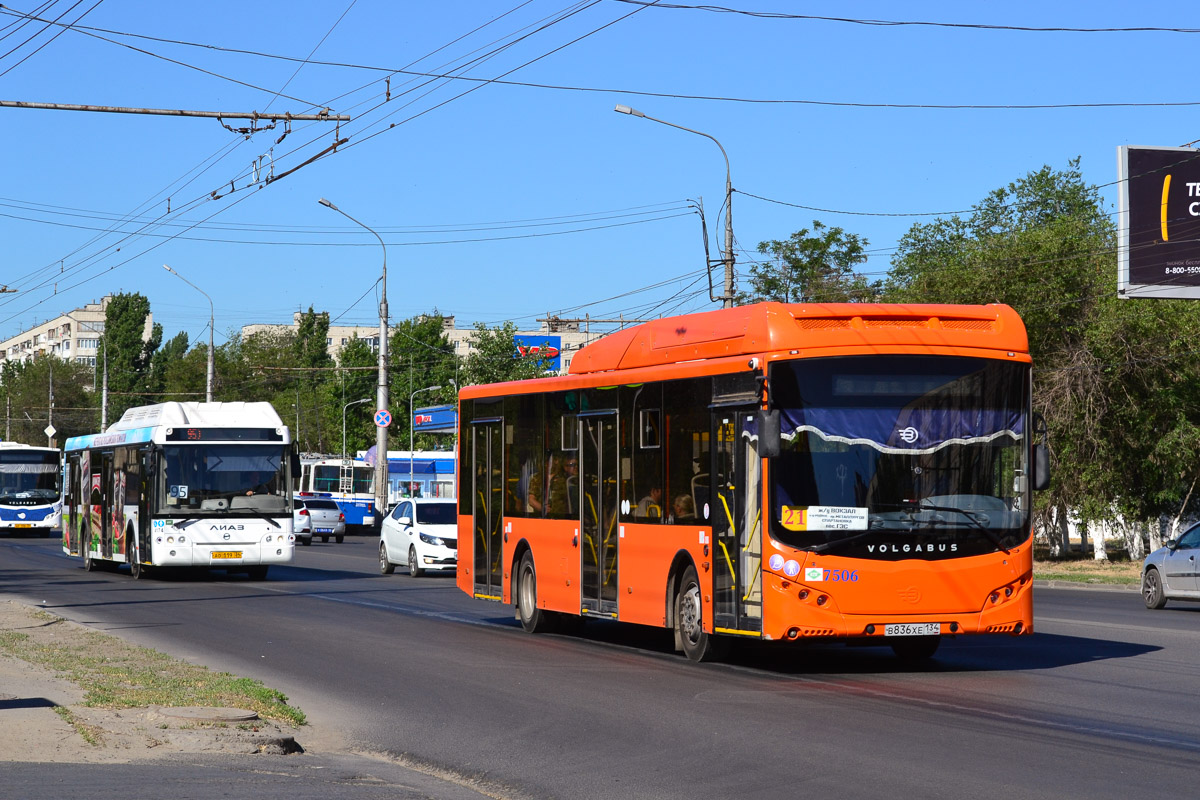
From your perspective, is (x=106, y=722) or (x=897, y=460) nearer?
(x=106, y=722)

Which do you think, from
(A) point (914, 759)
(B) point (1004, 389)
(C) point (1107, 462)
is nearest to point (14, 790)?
(A) point (914, 759)

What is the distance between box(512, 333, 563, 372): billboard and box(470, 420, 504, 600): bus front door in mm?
60154

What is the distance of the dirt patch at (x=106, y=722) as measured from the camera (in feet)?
29.5

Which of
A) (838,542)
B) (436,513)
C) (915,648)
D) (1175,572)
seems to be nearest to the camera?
(838,542)

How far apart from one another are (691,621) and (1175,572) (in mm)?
10882

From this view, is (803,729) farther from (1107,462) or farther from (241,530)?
(1107,462)

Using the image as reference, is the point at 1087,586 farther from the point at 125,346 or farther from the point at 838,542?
the point at 125,346

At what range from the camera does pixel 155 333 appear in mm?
130875

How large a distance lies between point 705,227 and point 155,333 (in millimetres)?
102836

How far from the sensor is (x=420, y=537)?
31625 millimetres

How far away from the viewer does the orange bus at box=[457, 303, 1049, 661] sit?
1312 centimetres

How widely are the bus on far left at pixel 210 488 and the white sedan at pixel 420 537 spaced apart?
3.25 meters

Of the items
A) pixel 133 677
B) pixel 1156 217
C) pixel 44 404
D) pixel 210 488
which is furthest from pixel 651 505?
pixel 44 404

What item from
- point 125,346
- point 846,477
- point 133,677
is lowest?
point 133,677
